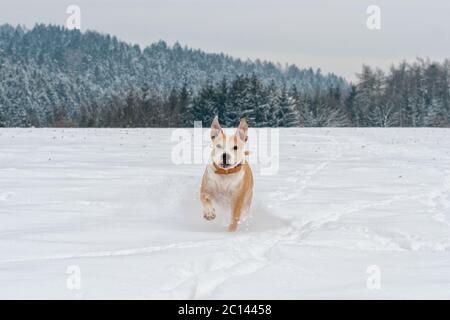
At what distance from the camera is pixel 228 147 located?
720 cm

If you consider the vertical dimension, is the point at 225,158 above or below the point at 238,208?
above

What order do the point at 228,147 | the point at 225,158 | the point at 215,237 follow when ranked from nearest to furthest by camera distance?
the point at 215,237
the point at 225,158
the point at 228,147

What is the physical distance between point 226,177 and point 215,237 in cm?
133

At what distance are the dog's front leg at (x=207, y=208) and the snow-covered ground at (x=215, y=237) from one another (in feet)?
0.51

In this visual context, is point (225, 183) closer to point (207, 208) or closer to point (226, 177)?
point (226, 177)

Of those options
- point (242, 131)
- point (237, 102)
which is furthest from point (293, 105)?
point (242, 131)

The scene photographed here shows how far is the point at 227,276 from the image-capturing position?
4.34 meters

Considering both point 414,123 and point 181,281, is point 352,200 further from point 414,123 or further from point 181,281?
point 414,123

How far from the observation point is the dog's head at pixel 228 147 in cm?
711

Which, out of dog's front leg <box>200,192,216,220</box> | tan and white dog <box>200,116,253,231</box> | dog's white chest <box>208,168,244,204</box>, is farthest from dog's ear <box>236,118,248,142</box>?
dog's front leg <box>200,192,216,220</box>

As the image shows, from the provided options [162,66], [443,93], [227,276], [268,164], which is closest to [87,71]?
[162,66]

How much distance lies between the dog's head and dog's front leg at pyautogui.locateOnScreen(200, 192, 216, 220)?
1.31 feet

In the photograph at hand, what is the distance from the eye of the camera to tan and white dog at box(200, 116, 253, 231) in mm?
7117

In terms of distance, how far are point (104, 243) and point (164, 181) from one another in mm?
5034
